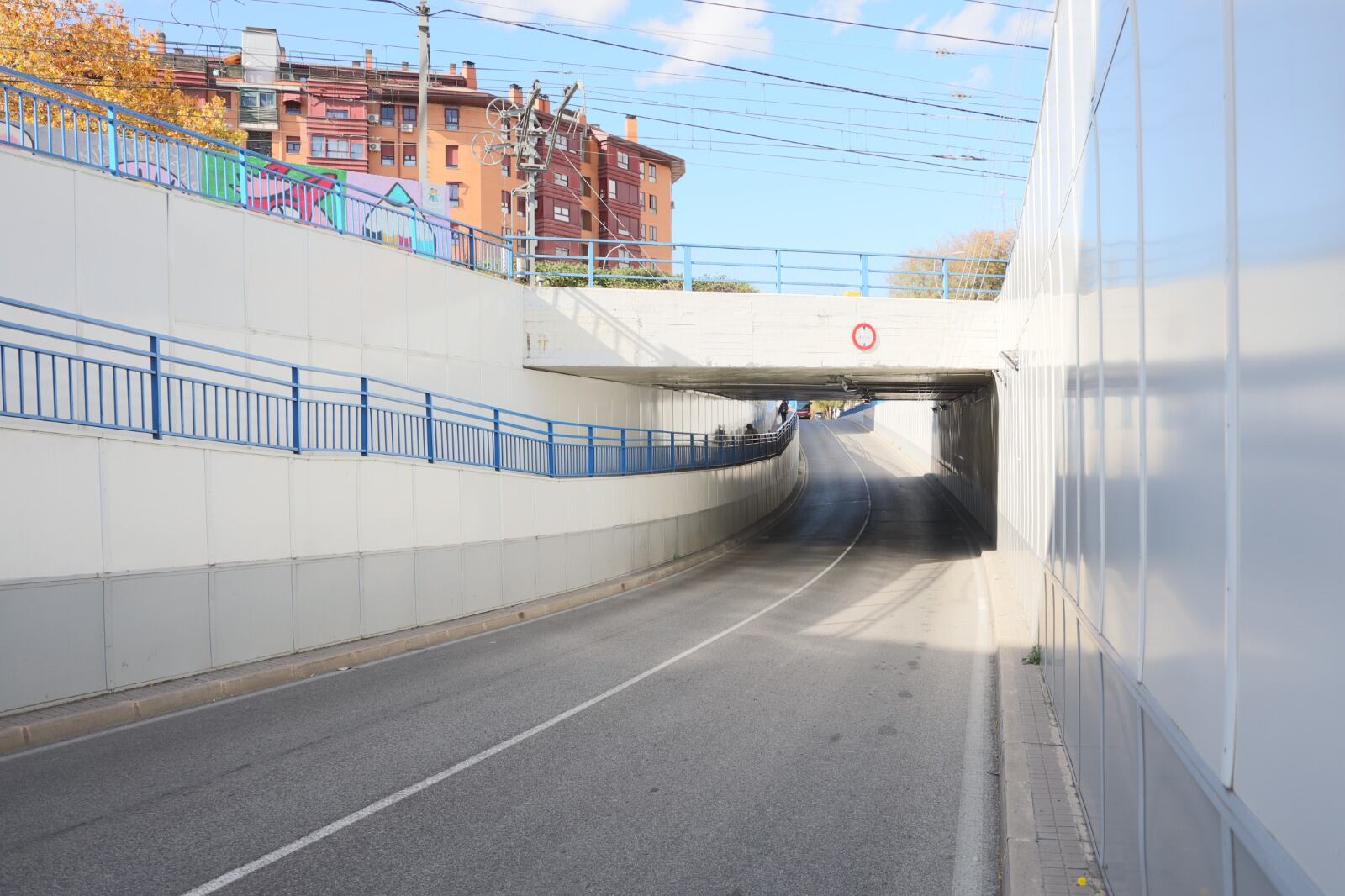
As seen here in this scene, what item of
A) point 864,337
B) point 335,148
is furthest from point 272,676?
point 335,148

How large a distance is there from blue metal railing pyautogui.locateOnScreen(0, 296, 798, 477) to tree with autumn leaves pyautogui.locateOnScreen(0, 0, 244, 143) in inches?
763

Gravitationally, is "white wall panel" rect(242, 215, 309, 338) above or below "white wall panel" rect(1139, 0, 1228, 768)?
above

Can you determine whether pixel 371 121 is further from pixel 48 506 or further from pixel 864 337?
pixel 48 506

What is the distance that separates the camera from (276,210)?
1658 cm

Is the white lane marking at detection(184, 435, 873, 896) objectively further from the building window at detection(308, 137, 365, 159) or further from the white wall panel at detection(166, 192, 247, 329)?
the building window at detection(308, 137, 365, 159)

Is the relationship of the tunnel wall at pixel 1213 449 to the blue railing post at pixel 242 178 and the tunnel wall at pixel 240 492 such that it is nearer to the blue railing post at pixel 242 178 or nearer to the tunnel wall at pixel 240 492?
the tunnel wall at pixel 240 492

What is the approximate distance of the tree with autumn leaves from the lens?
30406 millimetres

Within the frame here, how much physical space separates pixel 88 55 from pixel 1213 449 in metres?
37.7

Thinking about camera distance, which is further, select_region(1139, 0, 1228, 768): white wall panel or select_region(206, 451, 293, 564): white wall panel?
select_region(206, 451, 293, 564): white wall panel

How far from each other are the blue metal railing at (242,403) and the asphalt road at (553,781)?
3294 millimetres

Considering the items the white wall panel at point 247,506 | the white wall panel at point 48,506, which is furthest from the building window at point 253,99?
the white wall panel at point 48,506

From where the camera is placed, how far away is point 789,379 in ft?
97.5

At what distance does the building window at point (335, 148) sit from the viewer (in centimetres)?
7212

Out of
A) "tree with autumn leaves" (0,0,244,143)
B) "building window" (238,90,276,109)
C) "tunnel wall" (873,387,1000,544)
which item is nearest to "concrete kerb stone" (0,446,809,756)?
"tunnel wall" (873,387,1000,544)
